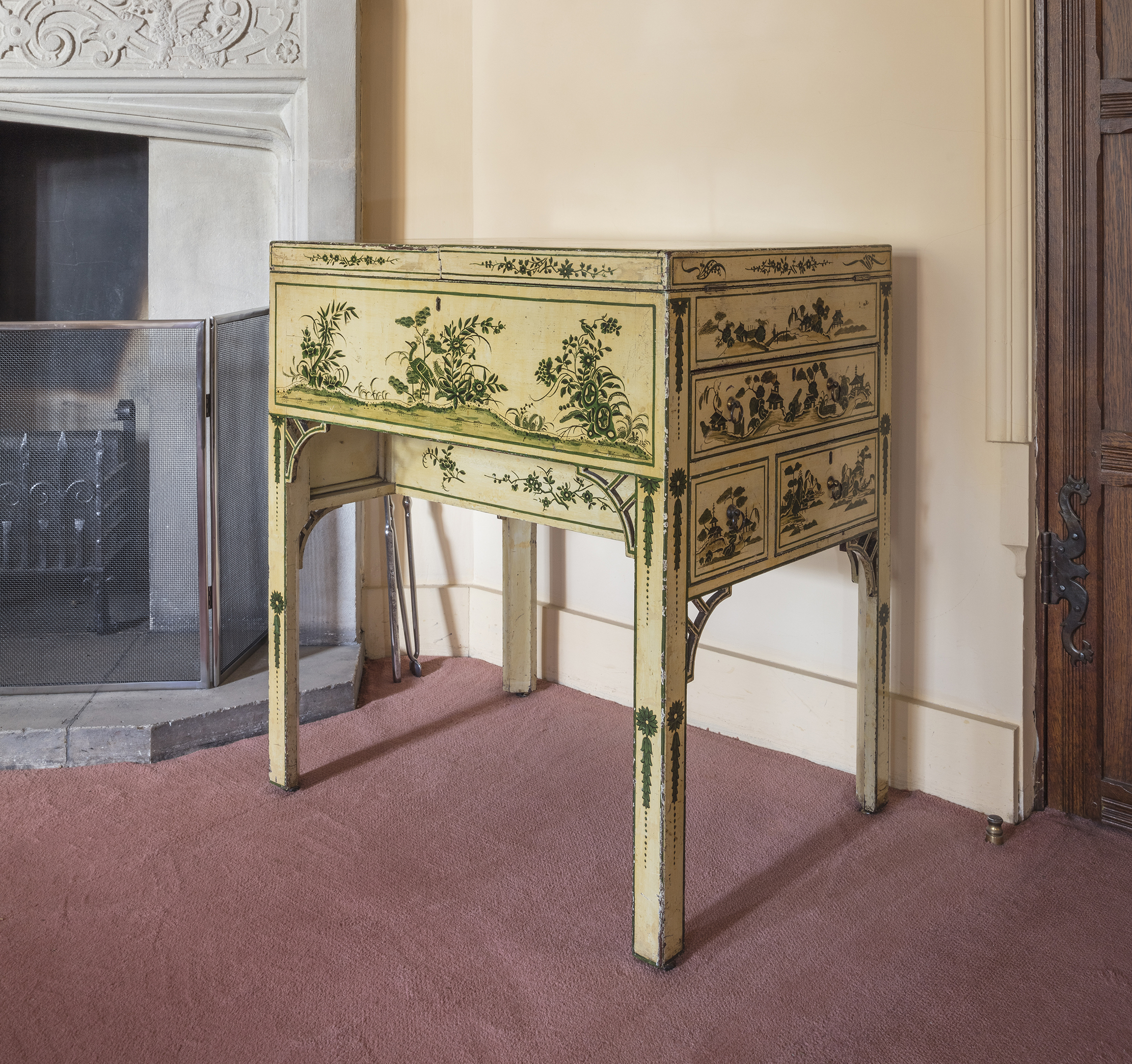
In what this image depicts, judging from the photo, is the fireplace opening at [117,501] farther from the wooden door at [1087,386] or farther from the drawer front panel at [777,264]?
the wooden door at [1087,386]

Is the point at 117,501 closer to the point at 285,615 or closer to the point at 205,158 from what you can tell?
the point at 285,615

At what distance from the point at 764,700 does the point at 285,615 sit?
3.89 feet

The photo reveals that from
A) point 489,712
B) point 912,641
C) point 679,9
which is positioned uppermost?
point 679,9

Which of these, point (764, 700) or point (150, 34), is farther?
point (150, 34)

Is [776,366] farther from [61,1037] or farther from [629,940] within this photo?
[61,1037]

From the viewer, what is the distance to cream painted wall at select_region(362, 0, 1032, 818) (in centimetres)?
245

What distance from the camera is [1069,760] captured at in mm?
2486

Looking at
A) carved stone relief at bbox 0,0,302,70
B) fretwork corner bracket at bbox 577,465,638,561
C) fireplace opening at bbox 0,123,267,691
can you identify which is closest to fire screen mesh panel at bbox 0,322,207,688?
fireplace opening at bbox 0,123,267,691

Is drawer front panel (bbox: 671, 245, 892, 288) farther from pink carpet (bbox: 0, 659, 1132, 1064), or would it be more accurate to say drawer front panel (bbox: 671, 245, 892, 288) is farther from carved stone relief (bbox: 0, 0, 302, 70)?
carved stone relief (bbox: 0, 0, 302, 70)

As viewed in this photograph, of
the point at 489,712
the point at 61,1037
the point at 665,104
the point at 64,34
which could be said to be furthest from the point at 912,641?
the point at 64,34

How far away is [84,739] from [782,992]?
1.78 metres

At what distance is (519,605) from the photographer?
10.6ft

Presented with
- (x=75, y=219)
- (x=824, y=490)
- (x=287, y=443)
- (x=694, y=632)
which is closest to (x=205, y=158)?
(x=75, y=219)

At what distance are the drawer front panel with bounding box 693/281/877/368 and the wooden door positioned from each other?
0.40 metres
